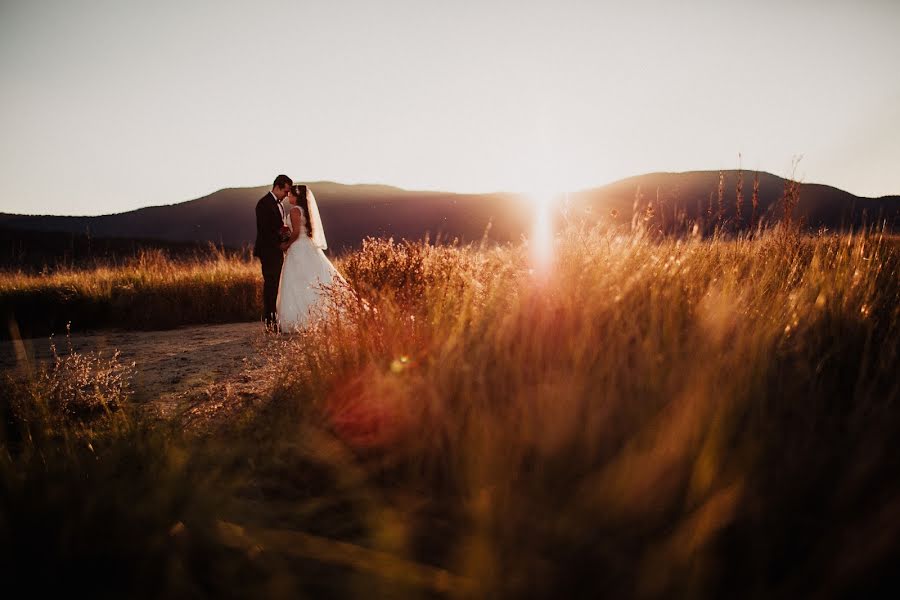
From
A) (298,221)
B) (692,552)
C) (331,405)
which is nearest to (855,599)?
(692,552)

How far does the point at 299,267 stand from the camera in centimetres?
715

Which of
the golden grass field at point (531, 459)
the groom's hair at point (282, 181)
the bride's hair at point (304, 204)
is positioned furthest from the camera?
the bride's hair at point (304, 204)

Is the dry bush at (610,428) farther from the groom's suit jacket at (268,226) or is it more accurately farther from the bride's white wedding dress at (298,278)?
the groom's suit jacket at (268,226)

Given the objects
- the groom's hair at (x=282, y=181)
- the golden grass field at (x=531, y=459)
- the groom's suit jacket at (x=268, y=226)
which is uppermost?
the groom's hair at (x=282, y=181)

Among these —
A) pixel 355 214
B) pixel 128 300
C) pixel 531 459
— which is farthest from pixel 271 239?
pixel 355 214

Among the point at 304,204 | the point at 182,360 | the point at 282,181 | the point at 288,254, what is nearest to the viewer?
the point at 182,360

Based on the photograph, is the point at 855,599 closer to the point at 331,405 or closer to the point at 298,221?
the point at 331,405

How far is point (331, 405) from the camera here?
8.48 ft

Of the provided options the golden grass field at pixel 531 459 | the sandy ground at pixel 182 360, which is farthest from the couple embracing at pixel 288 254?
the golden grass field at pixel 531 459

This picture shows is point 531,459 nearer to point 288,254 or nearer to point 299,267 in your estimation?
point 299,267

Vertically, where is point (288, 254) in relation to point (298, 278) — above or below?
above

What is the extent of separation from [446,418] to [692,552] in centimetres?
108

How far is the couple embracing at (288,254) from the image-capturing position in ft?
23.1

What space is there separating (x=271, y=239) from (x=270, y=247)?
0.46ft
